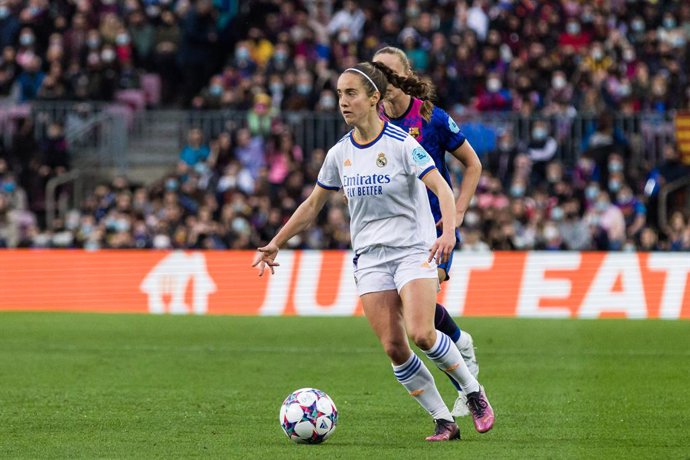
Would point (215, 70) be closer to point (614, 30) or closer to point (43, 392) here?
point (614, 30)

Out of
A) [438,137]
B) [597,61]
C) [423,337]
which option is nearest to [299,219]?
[423,337]

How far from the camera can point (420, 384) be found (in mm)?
8672

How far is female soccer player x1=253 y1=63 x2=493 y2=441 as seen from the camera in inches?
330

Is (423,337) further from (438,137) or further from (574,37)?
(574,37)

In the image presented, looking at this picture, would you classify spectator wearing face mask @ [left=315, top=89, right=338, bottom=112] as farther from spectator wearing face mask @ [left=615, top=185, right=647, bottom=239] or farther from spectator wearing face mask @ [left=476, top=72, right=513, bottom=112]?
spectator wearing face mask @ [left=615, top=185, right=647, bottom=239]

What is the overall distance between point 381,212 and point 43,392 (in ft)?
13.6

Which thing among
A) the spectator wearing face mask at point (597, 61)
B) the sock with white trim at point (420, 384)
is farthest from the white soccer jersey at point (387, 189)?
the spectator wearing face mask at point (597, 61)

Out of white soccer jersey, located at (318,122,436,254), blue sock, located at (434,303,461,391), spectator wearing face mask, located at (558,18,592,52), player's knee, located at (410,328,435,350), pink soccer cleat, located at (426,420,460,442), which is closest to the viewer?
player's knee, located at (410,328,435,350)

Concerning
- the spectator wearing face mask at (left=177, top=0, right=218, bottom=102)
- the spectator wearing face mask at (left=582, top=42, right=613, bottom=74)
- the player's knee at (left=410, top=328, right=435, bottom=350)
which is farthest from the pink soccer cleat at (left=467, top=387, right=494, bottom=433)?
the spectator wearing face mask at (left=177, top=0, right=218, bottom=102)

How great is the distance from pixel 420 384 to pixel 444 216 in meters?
1.09

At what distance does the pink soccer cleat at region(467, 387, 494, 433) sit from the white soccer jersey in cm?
98

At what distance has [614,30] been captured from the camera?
27.3 meters

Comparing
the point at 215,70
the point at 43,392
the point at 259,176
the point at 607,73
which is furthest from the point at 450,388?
the point at 215,70

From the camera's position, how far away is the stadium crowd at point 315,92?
2322cm
